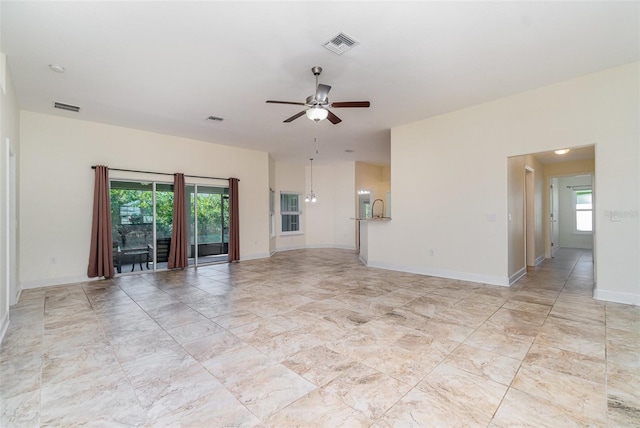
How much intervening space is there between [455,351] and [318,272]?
383 cm

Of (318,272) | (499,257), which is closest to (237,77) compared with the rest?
(318,272)

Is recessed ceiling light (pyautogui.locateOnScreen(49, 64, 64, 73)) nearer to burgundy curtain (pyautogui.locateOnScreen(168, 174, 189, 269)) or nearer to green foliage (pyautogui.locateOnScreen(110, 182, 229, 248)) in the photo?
green foliage (pyautogui.locateOnScreen(110, 182, 229, 248))

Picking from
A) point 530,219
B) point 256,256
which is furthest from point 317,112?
point 530,219

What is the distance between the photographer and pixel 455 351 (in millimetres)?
Answer: 2533

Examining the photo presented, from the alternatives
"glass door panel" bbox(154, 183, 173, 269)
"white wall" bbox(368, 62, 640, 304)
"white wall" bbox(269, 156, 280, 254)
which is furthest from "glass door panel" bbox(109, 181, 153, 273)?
"white wall" bbox(368, 62, 640, 304)

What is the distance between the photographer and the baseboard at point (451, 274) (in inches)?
189

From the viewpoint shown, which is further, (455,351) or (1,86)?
(1,86)

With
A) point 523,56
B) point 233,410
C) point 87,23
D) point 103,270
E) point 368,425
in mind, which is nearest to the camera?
point 368,425

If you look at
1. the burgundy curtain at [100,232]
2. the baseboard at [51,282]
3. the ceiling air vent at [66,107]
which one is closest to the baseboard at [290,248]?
the burgundy curtain at [100,232]

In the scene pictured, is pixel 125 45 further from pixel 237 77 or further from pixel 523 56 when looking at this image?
pixel 523 56

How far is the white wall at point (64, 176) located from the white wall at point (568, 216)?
1222 centimetres

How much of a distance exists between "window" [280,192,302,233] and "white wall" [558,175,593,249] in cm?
899

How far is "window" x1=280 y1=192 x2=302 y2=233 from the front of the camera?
10133 millimetres

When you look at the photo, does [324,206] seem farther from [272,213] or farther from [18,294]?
[18,294]
